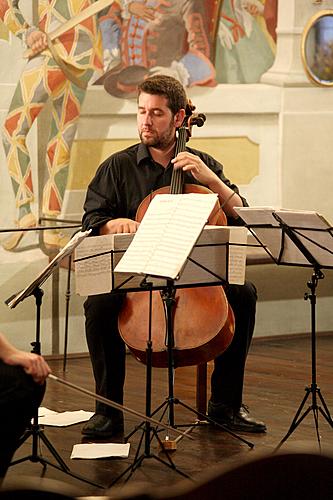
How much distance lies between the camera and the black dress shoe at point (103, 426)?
4.44 m

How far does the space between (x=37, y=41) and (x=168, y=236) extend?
2.89 m

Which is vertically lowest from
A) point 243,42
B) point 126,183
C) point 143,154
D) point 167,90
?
point 126,183

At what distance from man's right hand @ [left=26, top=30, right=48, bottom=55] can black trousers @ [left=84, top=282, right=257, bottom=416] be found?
2165 millimetres

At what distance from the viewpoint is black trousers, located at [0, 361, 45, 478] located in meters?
2.89

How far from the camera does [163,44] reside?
658 cm

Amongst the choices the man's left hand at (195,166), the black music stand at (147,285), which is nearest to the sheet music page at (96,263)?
the black music stand at (147,285)

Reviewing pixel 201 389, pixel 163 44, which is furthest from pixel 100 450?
pixel 163 44

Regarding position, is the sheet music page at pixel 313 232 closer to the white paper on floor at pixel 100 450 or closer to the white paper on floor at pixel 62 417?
the white paper on floor at pixel 100 450

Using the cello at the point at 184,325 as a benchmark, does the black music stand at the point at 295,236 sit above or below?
above

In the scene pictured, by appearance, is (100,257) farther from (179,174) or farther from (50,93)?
(50,93)

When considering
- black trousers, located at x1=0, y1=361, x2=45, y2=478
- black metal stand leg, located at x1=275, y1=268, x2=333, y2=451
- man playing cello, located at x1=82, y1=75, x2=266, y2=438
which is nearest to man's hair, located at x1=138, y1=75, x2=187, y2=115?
man playing cello, located at x1=82, y1=75, x2=266, y2=438

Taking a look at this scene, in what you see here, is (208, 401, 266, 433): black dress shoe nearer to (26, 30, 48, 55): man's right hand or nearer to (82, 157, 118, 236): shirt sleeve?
(82, 157, 118, 236): shirt sleeve

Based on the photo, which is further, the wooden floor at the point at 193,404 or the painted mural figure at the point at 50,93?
the painted mural figure at the point at 50,93

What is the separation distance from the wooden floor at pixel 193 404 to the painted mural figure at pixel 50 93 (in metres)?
1.00
